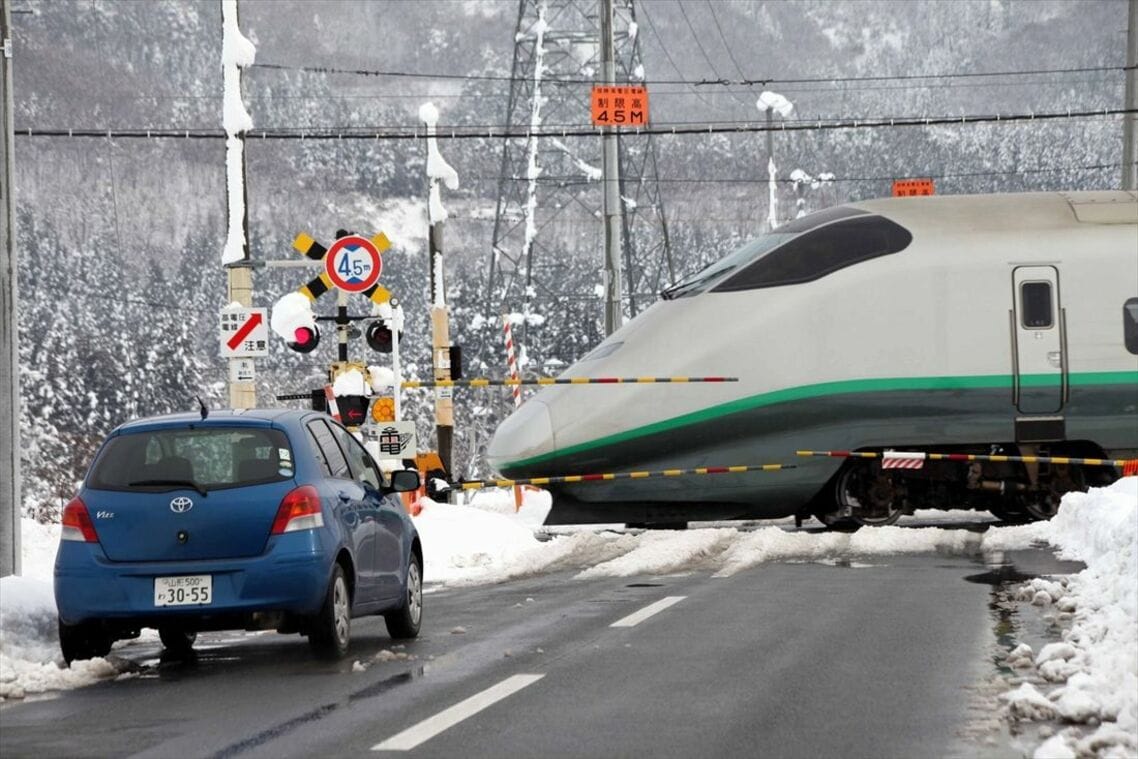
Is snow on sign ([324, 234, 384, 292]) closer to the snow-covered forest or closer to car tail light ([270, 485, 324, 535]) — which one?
car tail light ([270, 485, 324, 535])

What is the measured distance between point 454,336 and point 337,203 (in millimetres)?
53793

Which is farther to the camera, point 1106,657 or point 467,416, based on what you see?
point 467,416

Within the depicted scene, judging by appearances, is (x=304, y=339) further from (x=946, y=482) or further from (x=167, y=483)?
(x=167, y=483)

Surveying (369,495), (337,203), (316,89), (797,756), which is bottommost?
(797,756)

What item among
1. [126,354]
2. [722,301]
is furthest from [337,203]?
[722,301]

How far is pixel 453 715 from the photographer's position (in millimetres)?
9336

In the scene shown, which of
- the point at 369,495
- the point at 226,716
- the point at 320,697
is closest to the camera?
the point at 226,716

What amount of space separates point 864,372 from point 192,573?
40.5 ft

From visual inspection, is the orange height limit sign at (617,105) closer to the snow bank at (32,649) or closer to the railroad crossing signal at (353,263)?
the railroad crossing signal at (353,263)

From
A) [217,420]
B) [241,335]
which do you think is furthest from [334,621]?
→ [241,335]

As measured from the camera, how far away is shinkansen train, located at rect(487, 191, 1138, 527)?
72.7ft

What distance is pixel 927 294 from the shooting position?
22500mm

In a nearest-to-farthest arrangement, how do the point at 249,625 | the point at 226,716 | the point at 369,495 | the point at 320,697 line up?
the point at 226,716, the point at 320,697, the point at 249,625, the point at 369,495

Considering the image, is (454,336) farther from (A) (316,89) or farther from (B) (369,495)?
(B) (369,495)
